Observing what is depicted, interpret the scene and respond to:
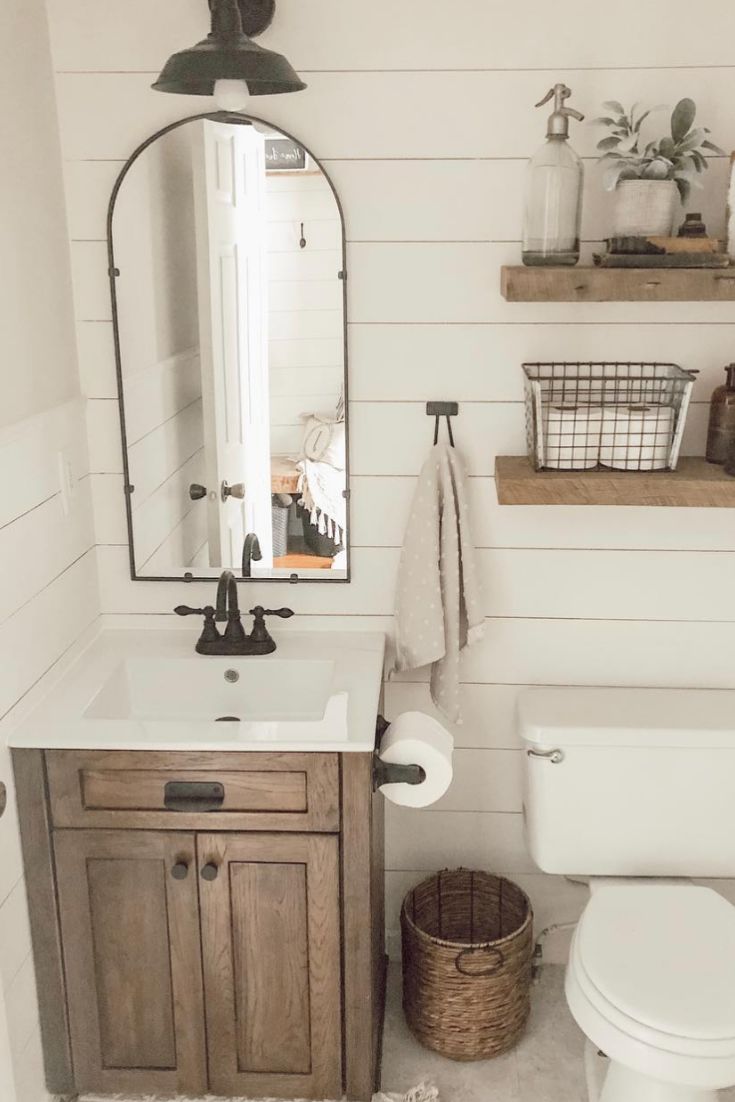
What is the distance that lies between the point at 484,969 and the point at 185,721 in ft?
2.63

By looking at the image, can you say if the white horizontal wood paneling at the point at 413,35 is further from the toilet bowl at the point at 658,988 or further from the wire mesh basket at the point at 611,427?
the toilet bowl at the point at 658,988

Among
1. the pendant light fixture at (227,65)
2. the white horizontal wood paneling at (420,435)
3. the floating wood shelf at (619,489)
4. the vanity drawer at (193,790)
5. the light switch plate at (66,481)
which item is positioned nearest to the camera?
the pendant light fixture at (227,65)

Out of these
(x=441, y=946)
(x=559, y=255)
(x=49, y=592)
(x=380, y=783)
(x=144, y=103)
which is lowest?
(x=441, y=946)

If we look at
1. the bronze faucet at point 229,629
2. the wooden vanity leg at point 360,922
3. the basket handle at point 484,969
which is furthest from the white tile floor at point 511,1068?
the bronze faucet at point 229,629

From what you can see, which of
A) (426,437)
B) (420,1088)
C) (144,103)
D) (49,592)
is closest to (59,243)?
(144,103)

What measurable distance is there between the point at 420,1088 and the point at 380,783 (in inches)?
27.0

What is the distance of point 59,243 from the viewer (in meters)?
1.93

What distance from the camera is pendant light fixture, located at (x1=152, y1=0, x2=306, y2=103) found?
1460mm

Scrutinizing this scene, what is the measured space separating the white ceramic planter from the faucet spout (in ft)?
3.21

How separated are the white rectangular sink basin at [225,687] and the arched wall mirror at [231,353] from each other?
0.21 meters

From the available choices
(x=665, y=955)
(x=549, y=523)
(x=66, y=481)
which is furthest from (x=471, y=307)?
(x=665, y=955)

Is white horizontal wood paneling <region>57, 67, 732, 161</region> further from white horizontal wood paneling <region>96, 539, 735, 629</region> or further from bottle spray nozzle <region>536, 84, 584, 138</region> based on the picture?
white horizontal wood paneling <region>96, 539, 735, 629</region>

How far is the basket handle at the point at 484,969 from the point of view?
2023 millimetres

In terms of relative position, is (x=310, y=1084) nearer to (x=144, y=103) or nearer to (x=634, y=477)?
(x=634, y=477)
